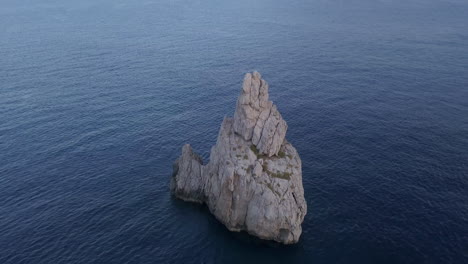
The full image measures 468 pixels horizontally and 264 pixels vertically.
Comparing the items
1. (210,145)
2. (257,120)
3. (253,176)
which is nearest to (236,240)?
(253,176)

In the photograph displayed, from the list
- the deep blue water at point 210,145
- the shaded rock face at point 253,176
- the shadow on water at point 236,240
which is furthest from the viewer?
the shaded rock face at point 253,176

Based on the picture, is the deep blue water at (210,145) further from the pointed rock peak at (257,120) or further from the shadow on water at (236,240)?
the pointed rock peak at (257,120)

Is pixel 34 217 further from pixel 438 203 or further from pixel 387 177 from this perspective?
pixel 438 203

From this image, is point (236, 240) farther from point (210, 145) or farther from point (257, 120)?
point (210, 145)

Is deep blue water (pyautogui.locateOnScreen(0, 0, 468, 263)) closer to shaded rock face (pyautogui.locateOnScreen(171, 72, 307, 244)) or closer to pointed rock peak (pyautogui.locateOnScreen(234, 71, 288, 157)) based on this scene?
shaded rock face (pyautogui.locateOnScreen(171, 72, 307, 244))

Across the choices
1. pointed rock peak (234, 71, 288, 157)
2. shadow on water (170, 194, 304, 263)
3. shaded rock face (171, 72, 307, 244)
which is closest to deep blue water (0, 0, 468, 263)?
shadow on water (170, 194, 304, 263)

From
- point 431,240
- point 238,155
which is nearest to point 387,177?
point 431,240

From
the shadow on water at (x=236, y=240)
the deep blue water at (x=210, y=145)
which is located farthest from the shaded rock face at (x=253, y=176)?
the deep blue water at (x=210, y=145)

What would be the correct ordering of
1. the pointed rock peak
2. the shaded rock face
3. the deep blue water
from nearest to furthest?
the deep blue water < the shaded rock face < the pointed rock peak
